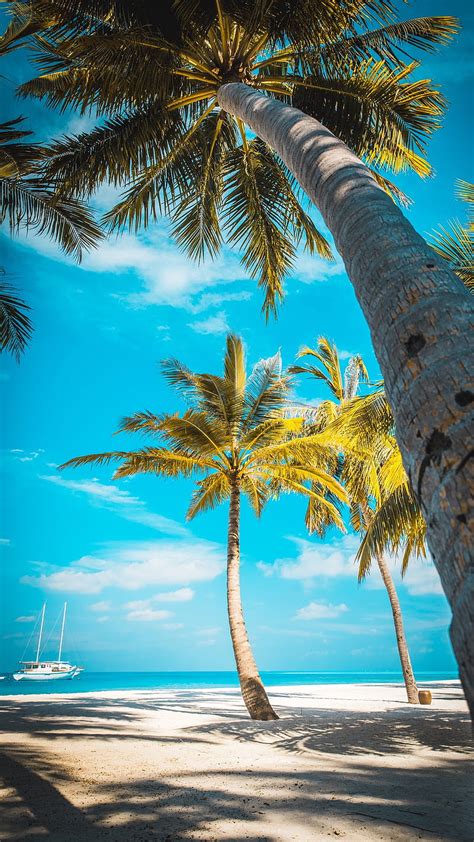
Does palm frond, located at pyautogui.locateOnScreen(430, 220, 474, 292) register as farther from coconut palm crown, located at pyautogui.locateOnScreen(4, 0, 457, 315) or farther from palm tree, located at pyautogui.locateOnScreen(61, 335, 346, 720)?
palm tree, located at pyautogui.locateOnScreen(61, 335, 346, 720)

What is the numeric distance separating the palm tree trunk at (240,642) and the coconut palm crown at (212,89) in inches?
235

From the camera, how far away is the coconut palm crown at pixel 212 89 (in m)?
5.90

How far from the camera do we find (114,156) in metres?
Result: 6.82

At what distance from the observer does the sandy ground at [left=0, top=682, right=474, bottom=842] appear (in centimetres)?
330

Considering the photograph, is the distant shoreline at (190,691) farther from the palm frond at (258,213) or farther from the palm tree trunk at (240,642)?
the palm frond at (258,213)

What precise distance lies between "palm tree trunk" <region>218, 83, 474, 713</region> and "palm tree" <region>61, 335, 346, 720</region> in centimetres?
860

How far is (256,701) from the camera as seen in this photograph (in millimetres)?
9547

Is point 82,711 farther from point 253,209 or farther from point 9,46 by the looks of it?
point 9,46

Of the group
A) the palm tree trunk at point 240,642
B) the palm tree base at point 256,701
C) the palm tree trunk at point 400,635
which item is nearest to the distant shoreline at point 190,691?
the palm tree trunk at point 400,635

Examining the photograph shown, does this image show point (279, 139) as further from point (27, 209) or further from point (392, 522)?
point (392, 522)

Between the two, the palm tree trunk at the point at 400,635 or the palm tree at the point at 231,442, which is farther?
the palm tree trunk at the point at 400,635

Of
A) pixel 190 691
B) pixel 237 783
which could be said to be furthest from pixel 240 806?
pixel 190 691

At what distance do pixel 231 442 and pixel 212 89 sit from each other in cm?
723

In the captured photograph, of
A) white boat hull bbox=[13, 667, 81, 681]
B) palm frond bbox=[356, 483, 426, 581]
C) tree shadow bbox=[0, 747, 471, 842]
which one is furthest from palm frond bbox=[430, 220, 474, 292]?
white boat hull bbox=[13, 667, 81, 681]
